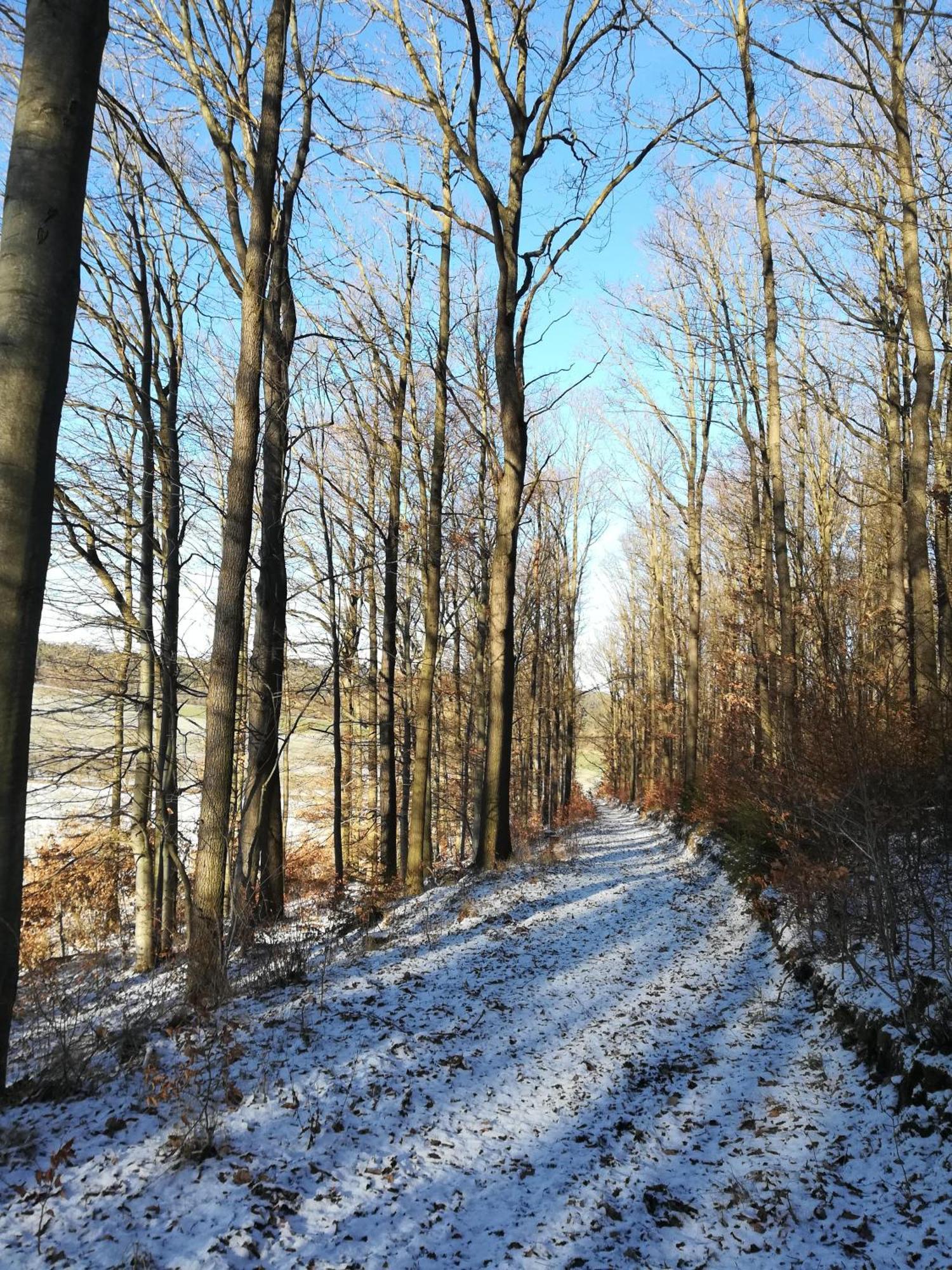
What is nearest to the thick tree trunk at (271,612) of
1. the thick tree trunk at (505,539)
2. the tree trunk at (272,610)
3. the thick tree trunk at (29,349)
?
the tree trunk at (272,610)

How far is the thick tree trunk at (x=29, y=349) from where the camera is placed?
11.4 ft

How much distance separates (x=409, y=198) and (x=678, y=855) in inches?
529

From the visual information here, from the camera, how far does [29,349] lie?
3539 millimetres

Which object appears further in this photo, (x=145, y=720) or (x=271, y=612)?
(x=145, y=720)

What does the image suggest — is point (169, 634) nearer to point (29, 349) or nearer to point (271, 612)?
point (271, 612)

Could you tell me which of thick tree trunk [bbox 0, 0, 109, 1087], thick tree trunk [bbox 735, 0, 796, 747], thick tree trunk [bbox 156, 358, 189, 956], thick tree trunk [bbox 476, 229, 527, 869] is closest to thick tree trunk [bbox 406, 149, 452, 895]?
thick tree trunk [bbox 476, 229, 527, 869]

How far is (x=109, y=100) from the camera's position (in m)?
6.72

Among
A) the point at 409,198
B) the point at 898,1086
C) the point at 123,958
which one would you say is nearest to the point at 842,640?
the point at 898,1086

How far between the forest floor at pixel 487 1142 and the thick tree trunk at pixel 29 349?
3.45 ft

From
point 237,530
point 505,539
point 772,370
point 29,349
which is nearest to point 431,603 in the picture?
point 505,539

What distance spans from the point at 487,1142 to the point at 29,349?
475 centimetres

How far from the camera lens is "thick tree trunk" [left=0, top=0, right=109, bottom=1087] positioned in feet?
11.4

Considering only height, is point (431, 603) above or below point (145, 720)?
above

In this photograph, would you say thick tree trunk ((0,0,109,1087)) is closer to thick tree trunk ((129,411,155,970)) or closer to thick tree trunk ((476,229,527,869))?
thick tree trunk ((129,411,155,970))
